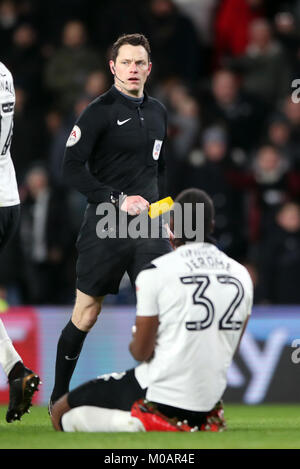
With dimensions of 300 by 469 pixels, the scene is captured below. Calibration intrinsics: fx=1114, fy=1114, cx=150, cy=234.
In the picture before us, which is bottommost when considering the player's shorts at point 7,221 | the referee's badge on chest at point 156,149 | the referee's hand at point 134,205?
the player's shorts at point 7,221

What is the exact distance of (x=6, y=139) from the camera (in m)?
6.49

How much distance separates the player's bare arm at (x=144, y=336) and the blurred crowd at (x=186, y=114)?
5.06m

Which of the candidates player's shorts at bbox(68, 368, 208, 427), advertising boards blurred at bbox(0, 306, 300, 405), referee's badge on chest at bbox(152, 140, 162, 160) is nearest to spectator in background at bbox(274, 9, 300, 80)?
advertising boards blurred at bbox(0, 306, 300, 405)

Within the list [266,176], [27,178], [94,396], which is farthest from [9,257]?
[94,396]

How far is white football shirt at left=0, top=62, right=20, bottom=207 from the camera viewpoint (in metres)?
6.46

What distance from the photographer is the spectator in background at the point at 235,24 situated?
12930 mm

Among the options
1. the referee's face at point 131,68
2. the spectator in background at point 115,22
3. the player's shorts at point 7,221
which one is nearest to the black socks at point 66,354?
the player's shorts at point 7,221

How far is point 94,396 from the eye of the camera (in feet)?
19.4

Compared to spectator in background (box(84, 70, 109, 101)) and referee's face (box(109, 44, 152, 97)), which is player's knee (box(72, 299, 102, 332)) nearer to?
referee's face (box(109, 44, 152, 97))

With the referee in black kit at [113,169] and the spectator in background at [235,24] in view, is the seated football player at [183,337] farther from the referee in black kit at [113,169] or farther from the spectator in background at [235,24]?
the spectator in background at [235,24]

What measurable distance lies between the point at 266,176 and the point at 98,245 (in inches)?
177

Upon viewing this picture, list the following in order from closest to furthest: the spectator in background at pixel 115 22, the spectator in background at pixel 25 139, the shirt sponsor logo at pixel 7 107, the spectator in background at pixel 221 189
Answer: the shirt sponsor logo at pixel 7 107
the spectator in background at pixel 221 189
the spectator in background at pixel 25 139
the spectator in background at pixel 115 22

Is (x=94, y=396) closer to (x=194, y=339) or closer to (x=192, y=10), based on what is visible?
(x=194, y=339)

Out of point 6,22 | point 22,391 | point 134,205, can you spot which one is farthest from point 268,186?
point 22,391
